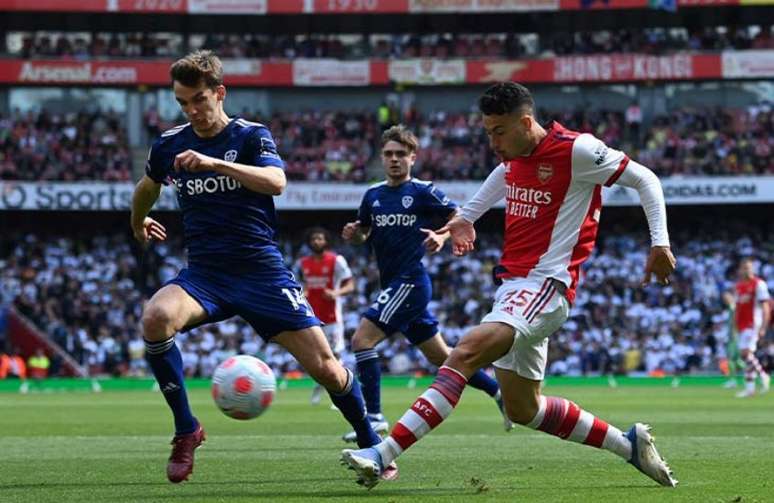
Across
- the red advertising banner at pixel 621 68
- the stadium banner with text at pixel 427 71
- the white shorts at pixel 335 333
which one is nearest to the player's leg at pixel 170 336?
the white shorts at pixel 335 333

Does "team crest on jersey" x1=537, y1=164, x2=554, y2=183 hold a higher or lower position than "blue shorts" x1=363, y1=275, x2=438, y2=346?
higher

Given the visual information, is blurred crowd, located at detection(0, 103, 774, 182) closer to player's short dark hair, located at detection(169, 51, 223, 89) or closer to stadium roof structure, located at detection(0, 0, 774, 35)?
stadium roof structure, located at detection(0, 0, 774, 35)

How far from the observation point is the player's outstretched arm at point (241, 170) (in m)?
7.77

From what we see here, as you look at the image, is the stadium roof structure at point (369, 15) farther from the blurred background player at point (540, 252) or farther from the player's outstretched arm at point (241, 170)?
the player's outstretched arm at point (241, 170)

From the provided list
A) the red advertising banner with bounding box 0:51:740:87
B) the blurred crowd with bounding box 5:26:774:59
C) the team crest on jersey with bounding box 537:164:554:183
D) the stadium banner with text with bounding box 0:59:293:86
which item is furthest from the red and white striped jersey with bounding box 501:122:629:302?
the blurred crowd with bounding box 5:26:774:59

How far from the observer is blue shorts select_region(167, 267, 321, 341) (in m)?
8.70

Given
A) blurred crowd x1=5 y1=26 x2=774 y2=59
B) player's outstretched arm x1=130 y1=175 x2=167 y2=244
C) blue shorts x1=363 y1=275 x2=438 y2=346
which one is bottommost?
blue shorts x1=363 y1=275 x2=438 y2=346

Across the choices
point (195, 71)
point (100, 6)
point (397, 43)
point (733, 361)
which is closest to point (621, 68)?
point (397, 43)

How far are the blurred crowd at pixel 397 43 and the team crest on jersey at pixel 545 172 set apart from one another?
129 ft

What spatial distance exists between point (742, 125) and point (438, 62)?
33.6ft

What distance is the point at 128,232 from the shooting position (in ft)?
149

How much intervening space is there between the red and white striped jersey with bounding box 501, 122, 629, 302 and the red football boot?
224 cm

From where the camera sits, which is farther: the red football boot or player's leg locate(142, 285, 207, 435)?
the red football boot

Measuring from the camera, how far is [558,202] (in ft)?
26.9
